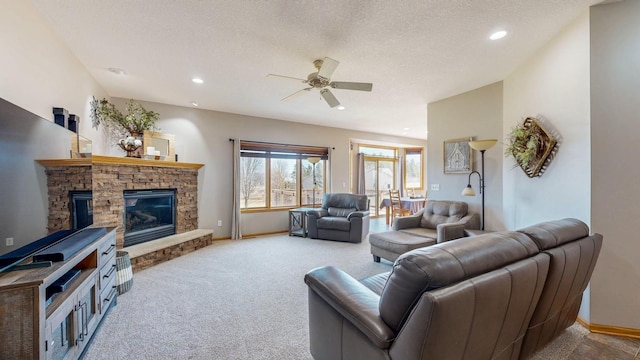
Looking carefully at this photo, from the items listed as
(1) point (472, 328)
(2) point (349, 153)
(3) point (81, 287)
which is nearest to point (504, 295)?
(1) point (472, 328)

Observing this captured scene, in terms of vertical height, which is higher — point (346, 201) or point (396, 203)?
point (346, 201)

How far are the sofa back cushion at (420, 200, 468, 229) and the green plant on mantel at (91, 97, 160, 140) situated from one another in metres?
4.99

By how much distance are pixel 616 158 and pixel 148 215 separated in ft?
19.5

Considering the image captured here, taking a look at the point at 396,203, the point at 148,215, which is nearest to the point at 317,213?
the point at 396,203

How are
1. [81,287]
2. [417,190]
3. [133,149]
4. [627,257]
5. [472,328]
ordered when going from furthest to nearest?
[417,190] < [133,149] < [627,257] < [81,287] < [472,328]

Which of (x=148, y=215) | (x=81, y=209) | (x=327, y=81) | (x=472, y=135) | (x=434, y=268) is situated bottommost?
(x=148, y=215)

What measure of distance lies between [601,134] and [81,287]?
423cm

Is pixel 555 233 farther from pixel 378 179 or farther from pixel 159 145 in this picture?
pixel 378 179

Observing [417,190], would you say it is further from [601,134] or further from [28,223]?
[28,223]

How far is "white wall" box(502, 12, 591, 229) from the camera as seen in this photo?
2230 millimetres

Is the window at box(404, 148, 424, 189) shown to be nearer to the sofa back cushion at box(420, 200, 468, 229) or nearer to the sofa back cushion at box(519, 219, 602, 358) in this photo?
the sofa back cushion at box(420, 200, 468, 229)

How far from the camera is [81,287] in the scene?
1774mm

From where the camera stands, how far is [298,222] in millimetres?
5863

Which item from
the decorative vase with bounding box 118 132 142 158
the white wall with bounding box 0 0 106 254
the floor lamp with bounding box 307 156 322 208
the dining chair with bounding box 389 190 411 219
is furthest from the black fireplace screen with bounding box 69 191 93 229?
the dining chair with bounding box 389 190 411 219
